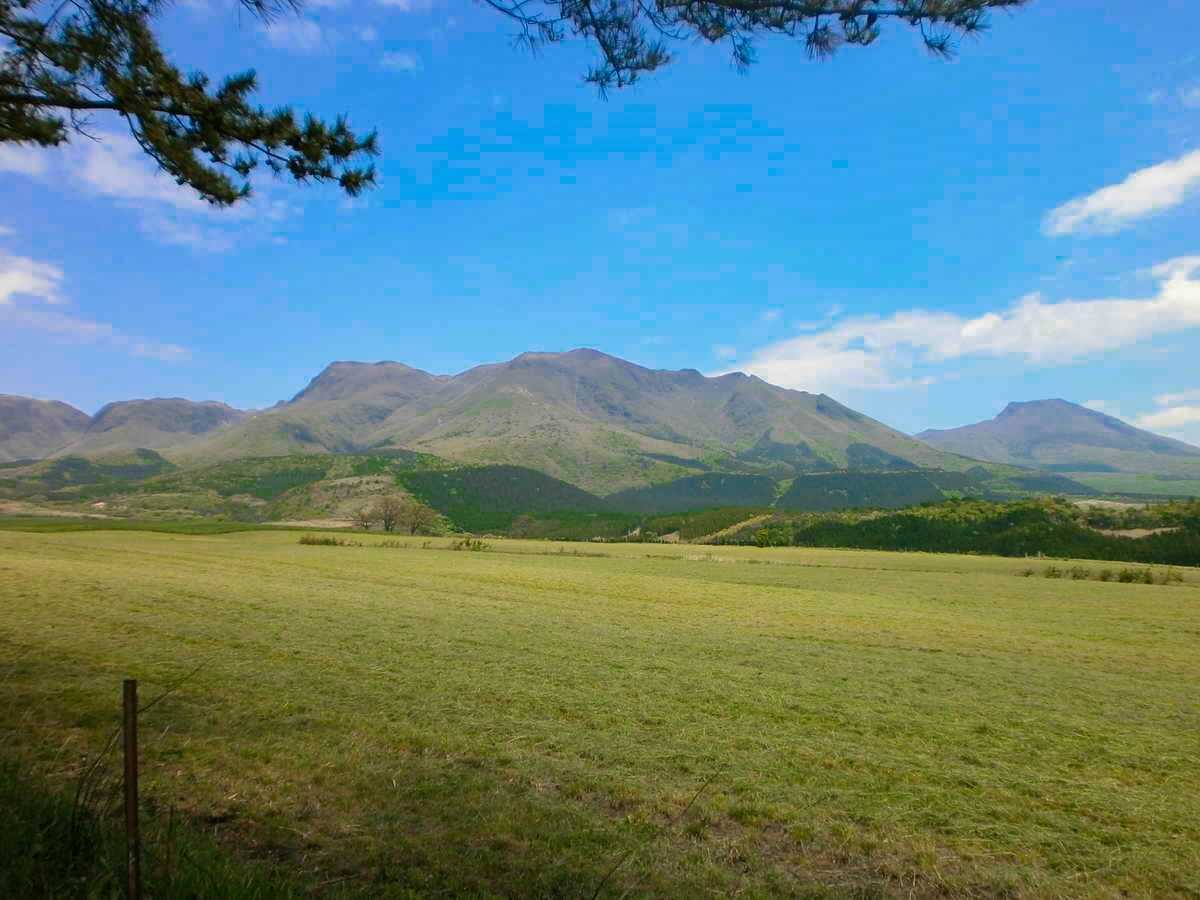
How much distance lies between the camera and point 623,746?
24.4 ft

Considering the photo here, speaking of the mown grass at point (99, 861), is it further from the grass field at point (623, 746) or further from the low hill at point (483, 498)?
the low hill at point (483, 498)

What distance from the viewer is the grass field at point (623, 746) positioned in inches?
193

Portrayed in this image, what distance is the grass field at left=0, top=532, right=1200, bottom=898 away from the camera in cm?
491

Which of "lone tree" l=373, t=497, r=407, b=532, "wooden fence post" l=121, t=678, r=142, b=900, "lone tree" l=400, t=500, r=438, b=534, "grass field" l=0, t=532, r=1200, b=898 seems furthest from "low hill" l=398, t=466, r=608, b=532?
"wooden fence post" l=121, t=678, r=142, b=900

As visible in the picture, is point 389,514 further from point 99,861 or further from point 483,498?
point 99,861

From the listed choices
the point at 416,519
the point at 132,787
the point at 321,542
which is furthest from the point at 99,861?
the point at 416,519

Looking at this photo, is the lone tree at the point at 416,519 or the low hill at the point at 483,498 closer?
the lone tree at the point at 416,519

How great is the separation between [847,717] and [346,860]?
22.6ft

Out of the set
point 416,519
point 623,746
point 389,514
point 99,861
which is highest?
point 99,861

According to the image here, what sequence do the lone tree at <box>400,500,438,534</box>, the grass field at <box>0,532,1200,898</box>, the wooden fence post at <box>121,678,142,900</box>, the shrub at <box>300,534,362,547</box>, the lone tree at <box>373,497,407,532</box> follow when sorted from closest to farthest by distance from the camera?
the wooden fence post at <box>121,678,142,900</box>
the grass field at <box>0,532,1200,898</box>
the shrub at <box>300,534,362,547</box>
the lone tree at <box>373,497,407,532</box>
the lone tree at <box>400,500,438,534</box>

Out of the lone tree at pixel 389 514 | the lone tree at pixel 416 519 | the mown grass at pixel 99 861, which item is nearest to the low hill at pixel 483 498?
A: the lone tree at pixel 389 514

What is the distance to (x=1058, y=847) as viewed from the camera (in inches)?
217

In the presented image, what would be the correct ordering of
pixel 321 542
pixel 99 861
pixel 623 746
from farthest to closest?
1. pixel 321 542
2. pixel 623 746
3. pixel 99 861

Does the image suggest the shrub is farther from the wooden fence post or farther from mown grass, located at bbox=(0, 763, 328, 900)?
the wooden fence post
